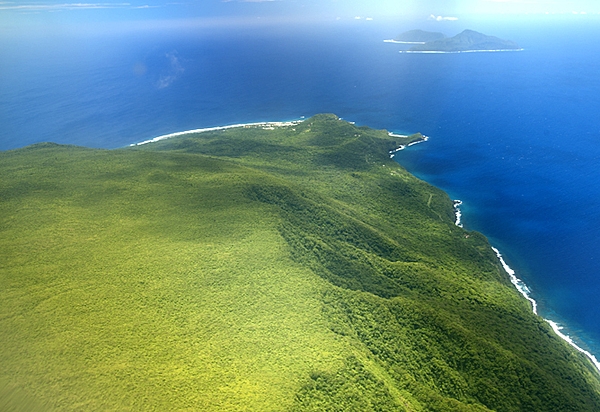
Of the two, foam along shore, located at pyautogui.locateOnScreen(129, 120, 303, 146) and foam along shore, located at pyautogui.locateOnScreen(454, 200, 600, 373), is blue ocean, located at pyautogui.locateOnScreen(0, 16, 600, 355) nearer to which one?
foam along shore, located at pyautogui.locateOnScreen(454, 200, 600, 373)

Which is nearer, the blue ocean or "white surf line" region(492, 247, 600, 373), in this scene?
"white surf line" region(492, 247, 600, 373)

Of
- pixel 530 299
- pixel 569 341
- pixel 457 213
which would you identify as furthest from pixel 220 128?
pixel 569 341

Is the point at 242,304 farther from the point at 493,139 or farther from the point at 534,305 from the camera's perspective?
the point at 493,139

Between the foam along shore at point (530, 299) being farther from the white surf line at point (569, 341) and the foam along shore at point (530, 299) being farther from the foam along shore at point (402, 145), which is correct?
the foam along shore at point (402, 145)

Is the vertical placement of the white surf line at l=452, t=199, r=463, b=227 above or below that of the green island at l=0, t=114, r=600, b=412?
below

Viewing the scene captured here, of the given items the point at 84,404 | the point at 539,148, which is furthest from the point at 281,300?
the point at 539,148

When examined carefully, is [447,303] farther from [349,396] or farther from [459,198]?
[459,198]

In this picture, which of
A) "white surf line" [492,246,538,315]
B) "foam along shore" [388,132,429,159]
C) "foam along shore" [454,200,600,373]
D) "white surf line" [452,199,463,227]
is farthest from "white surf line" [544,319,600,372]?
"foam along shore" [388,132,429,159]

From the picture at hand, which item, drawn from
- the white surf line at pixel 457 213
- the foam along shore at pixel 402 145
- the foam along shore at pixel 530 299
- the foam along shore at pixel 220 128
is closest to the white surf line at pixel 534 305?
the foam along shore at pixel 530 299
